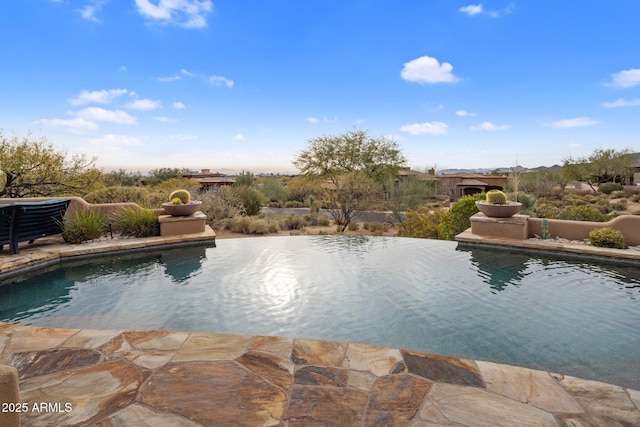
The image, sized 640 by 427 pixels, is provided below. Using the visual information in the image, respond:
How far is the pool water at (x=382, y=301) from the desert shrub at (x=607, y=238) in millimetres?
892

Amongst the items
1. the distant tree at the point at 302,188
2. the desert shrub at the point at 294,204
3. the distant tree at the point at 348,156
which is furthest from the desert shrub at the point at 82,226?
the distant tree at the point at 348,156

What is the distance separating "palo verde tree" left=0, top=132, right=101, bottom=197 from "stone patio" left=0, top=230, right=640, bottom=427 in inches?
504

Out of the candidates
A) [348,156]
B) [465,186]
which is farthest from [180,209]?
[465,186]

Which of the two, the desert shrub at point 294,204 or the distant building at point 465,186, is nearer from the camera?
the desert shrub at point 294,204

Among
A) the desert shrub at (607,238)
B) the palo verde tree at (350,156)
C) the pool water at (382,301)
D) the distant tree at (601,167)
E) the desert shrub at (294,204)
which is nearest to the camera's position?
the pool water at (382,301)

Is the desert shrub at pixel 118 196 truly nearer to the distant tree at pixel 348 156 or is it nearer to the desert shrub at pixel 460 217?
the desert shrub at pixel 460 217

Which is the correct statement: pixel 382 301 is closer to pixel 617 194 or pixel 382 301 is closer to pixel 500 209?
pixel 500 209

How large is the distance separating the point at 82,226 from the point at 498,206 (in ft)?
33.7

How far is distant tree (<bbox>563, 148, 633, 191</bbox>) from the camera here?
33438 mm

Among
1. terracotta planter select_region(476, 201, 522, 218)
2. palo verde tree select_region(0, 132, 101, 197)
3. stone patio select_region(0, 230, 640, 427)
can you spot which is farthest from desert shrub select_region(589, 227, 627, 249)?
palo verde tree select_region(0, 132, 101, 197)

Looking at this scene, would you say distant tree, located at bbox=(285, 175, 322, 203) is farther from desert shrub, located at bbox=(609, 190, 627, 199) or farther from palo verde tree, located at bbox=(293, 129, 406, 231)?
desert shrub, located at bbox=(609, 190, 627, 199)

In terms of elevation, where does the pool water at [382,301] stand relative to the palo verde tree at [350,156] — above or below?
below

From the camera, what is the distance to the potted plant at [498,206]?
799 cm

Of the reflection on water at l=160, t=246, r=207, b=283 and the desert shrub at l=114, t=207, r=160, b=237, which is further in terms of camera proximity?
the desert shrub at l=114, t=207, r=160, b=237
